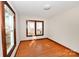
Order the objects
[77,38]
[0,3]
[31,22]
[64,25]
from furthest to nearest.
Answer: [31,22], [64,25], [77,38], [0,3]

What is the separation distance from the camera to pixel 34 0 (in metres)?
2.90

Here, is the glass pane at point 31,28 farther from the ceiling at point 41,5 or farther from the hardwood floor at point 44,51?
the ceiling at point 41,5

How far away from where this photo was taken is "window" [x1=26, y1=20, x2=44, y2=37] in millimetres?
5969

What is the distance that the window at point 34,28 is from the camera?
5.97 meters

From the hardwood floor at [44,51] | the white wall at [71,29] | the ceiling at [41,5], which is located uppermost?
the ceiling at [41,5]

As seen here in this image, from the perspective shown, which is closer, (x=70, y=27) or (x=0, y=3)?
(x=0, y=3)

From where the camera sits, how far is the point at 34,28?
6.22m

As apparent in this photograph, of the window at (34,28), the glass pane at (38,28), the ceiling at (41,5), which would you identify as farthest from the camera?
the glass pane at (38,28)

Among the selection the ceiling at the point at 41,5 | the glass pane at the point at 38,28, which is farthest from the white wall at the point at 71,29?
the glass pane at the point at 38,28

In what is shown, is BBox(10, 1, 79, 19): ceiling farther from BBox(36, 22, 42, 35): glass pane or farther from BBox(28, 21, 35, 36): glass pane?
BBox(36, 22, 42, 35): glass pane

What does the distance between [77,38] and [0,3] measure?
9.07 feet

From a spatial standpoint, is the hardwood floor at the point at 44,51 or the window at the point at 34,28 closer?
the hardwood floor at the point at 44,51

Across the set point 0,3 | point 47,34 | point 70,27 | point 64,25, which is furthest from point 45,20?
point 0,3

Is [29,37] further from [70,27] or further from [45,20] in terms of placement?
[70,27]
